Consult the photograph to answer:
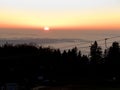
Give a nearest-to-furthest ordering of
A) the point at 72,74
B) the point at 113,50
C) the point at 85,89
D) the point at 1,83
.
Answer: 1. the point at 85,89
2. the point at 72,74
3. the point at 1,83
4. the point at 113,50

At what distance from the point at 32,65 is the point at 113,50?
15.3m

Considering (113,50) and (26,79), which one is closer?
(26,79)

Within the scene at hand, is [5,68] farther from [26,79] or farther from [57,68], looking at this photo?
[57,68]

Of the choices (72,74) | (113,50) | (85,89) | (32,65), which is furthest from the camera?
(113,50)

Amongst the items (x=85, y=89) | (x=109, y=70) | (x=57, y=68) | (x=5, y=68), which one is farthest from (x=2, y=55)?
(x=85, y=89)

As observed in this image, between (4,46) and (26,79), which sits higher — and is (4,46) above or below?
above

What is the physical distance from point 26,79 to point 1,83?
5.18 m

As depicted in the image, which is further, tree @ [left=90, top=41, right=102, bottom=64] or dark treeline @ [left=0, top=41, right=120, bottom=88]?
tree @ [left=90, top=41, right=102, bottom=64]

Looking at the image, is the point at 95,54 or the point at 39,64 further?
the point at 95,54

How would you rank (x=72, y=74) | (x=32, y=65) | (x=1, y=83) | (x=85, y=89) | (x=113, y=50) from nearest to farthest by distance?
(x=85, y=89) → (x=72, y=74) → (x=1, y=83) → (x=32, y=65) → (x=113, y=50)

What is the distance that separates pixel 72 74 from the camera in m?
64.4

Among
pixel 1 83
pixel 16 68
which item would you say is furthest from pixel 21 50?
pixel 1 83

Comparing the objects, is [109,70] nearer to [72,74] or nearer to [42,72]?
[72,74]

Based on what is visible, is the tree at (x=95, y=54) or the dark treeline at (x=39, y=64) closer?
the dark treeline at (x=39, y=64)
